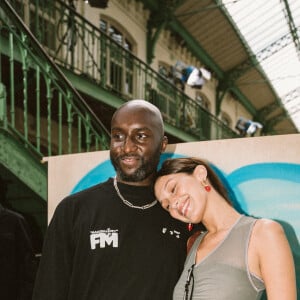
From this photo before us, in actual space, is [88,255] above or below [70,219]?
below

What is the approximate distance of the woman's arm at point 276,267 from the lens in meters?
1.32

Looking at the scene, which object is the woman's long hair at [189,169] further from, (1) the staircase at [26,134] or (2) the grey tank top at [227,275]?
(1) the staircase at [26,134]

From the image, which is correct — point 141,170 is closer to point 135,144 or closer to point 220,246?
point 135,144

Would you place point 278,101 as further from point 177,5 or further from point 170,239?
point 170,239

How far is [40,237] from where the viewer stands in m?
4.35

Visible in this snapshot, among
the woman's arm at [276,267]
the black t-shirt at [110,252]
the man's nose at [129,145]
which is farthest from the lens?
the man's nose at [129,145]

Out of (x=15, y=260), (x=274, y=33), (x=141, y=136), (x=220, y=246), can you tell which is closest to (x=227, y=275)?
(x=220, y=246)

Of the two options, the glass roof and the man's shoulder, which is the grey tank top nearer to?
the man's shoulder

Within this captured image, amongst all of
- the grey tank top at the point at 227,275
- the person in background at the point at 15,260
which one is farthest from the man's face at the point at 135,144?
the person in background at the point at 15,260

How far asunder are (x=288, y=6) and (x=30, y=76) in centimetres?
1021

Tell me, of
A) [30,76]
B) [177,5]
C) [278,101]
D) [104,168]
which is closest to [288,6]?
[177,5]

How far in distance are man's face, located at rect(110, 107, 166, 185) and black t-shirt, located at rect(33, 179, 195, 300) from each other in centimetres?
13

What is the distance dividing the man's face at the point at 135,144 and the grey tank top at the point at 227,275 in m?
0.45

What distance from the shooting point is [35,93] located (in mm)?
5012
